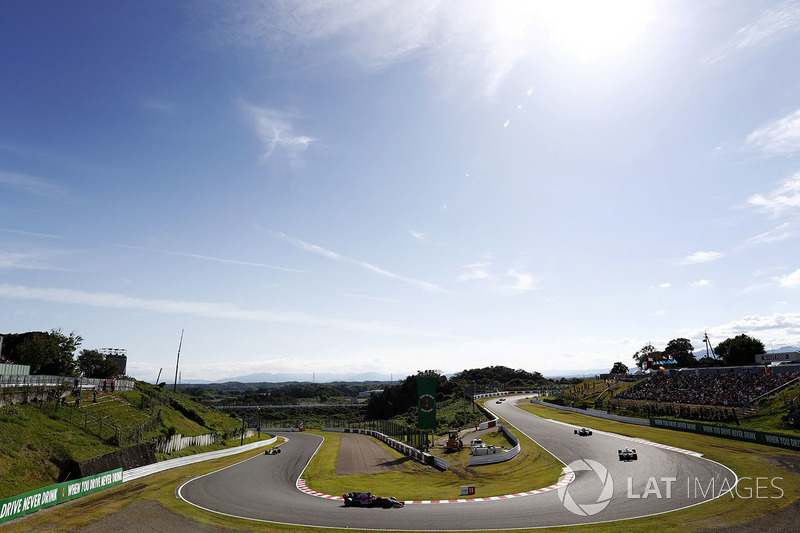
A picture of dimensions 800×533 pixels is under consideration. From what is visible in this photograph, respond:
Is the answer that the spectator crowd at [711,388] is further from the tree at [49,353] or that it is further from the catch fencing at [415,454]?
the tree at [49,353]

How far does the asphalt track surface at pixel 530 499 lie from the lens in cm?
2511

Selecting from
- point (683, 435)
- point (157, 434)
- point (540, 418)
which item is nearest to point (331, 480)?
point (157, 434)

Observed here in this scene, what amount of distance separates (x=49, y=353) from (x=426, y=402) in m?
57.8

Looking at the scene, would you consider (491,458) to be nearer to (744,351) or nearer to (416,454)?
(416,454)

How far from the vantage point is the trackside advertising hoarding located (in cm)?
→ 2708

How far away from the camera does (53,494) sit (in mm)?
30922

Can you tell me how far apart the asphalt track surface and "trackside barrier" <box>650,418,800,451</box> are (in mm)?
9883

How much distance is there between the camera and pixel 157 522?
88.3ft

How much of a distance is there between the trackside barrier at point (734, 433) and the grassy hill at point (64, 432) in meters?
67.1

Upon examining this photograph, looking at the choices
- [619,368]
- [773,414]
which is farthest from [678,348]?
[773,414]

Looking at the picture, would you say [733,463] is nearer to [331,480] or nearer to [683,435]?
[683,435]

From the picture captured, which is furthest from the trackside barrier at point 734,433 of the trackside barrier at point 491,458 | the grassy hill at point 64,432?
the grassy hill at point 64,432

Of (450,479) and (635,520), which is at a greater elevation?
(635,520)

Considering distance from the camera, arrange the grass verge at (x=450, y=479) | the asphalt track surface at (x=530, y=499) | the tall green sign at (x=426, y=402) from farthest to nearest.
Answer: the tall green sign at (x=426, y=402) → the grass verge at (x=450, y=479) → the asphalt track surface at (x=530, y=499)
